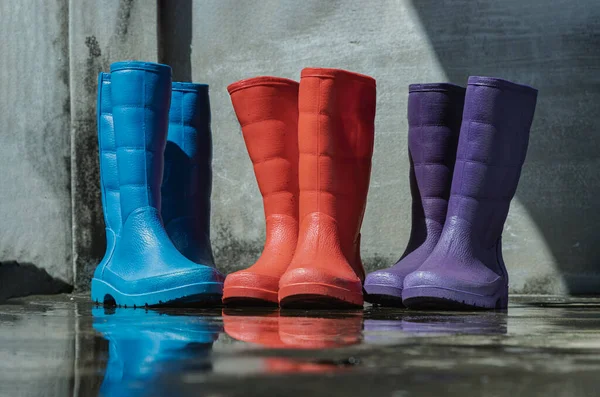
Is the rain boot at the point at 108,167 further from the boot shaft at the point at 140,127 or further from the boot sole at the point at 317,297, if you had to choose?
the boot sole at the point at 317,297

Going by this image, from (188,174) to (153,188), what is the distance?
9.9 inches

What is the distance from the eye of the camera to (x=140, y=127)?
2.79 metres

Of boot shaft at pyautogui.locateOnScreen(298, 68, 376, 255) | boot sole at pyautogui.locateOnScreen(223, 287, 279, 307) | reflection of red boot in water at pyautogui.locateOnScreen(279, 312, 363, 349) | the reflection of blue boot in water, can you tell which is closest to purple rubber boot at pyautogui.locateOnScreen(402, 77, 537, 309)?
boot shaft at pyautogui.locateOnScreen(298, 68, 376, 255)

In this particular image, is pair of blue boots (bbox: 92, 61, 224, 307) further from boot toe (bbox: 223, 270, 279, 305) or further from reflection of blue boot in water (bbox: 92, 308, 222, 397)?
reflection of blue boot in water (bbox: 92, 308, 222, 397)

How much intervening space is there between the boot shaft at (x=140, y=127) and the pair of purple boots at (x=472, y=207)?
73cm

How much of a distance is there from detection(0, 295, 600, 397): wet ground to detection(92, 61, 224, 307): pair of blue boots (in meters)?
0.36

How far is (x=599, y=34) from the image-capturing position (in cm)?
362

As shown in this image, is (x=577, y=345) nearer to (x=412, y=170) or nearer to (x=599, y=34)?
(x=412, y=170)

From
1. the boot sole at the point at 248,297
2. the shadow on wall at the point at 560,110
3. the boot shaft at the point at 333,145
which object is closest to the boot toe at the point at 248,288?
the boot sole at the point at 248,297

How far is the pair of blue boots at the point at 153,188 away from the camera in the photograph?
8.39 ft

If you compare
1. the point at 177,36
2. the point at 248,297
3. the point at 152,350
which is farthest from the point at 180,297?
the point at 177,36

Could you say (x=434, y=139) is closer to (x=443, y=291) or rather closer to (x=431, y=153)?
(x=431, y=153)

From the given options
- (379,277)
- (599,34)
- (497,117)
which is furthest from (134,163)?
(599,34)

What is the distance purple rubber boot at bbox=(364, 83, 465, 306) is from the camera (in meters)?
2.79
